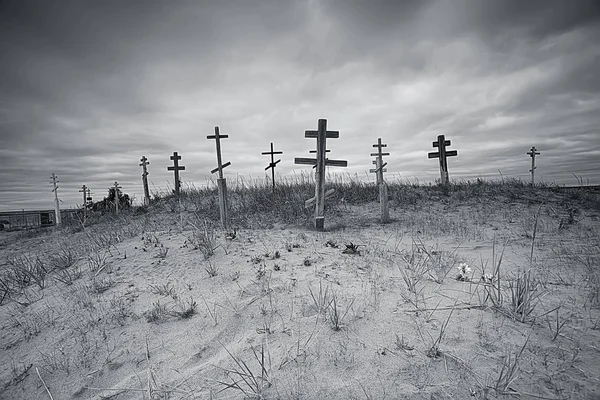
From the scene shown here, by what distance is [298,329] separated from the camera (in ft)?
10.1

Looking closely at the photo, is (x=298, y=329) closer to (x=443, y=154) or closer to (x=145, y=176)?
(x=443, y=154)

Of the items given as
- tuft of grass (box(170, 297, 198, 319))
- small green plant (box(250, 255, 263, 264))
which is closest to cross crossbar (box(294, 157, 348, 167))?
small green plant (box(250, 255, 263, 264))

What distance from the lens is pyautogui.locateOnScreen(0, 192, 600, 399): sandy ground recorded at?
2.40 meters

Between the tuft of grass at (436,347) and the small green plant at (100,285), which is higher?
the small green plant at (100,285)

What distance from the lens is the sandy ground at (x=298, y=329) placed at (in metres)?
2.40

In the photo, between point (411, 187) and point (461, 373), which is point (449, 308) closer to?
point (461, 373)

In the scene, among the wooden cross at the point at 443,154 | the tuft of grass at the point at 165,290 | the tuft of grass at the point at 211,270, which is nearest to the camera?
the tuft of grass at the point at 165,290

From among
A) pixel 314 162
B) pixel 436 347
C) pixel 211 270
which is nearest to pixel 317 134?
pixel 314 162

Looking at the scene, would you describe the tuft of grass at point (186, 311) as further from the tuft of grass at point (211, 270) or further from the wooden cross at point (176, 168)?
the wooden cross at point (176, 168)

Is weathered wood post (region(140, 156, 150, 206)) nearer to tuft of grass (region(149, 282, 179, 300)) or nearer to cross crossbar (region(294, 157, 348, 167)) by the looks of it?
cross crossbar (region(294, 157, 348, 167))

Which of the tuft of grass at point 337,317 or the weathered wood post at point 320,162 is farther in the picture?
the weathered wood post at point 320,162

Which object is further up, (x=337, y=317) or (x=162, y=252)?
(x=162, y=252)

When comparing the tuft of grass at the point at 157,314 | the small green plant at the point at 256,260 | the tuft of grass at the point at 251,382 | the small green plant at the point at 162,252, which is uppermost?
the small green plant at the point at 162,252

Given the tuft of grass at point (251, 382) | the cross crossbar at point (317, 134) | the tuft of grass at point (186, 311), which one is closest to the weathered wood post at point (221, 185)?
the cross crossbar at point (317, 134)
